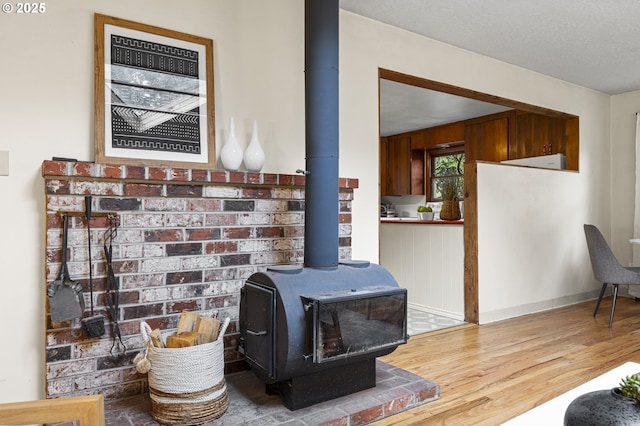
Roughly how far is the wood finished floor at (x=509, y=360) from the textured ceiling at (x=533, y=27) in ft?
7.69

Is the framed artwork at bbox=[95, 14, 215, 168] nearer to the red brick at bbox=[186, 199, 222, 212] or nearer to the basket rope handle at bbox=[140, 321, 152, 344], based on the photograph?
the red brick at bbox=[186, 199, 222, 212]

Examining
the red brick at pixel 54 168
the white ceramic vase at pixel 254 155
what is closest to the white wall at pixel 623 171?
the white ceramic vase at pixel 254 155

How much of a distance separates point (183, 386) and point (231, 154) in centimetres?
120

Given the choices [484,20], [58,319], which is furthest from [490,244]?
[58,319]

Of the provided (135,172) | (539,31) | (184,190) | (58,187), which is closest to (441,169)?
(539,31)

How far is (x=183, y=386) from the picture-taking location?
1.94m

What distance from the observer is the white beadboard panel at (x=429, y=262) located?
4199 mm

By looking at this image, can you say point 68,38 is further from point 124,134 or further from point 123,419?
point 123,419

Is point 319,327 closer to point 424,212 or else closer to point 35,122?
point 35,122

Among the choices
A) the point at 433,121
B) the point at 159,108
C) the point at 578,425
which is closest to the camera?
the point at 578,425

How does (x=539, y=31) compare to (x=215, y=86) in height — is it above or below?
above

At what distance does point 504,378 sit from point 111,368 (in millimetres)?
2174

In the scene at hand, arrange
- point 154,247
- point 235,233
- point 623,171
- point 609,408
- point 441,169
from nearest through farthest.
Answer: point 609,408 → point 154,247 → point 235,233 → point 623,171 → point 441,169

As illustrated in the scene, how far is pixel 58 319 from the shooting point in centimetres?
199
